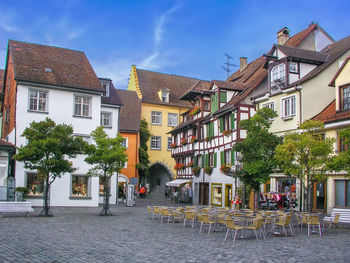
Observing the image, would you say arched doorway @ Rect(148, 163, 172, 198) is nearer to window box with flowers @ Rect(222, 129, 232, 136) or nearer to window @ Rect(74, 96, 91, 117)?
window box with flowers @ Rect(222, 129, 232, 136)

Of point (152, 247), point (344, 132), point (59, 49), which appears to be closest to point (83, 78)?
point (59, 49)

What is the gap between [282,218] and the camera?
1509cm

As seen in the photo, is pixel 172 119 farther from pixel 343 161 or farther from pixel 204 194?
pixel 343 161

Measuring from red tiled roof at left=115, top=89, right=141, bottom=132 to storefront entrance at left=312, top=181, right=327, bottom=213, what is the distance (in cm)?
2284

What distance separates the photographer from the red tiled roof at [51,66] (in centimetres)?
2980

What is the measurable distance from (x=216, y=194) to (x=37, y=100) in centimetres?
1622

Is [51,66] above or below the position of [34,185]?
above

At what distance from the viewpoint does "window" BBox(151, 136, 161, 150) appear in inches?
2084

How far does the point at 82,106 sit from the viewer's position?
3117 centimetres

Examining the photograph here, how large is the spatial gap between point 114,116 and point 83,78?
5.02 metres

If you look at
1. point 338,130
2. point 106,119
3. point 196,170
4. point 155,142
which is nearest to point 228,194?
point 196,170

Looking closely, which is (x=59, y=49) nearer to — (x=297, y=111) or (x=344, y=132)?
(x=297, y=111)

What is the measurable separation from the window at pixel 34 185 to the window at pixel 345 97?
20028 mm

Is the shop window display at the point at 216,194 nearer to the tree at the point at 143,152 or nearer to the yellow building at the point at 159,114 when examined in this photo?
the tree at the point at 143,152
